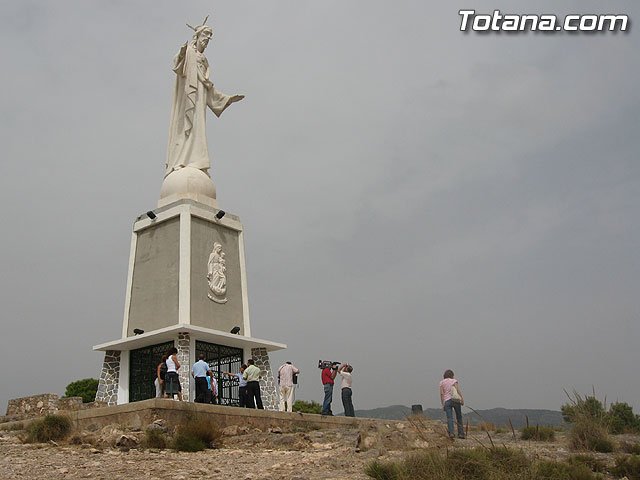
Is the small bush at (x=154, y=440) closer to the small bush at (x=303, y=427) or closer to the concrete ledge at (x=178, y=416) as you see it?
the concrete ledge at (x=178, y=416)

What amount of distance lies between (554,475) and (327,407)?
29.4ft

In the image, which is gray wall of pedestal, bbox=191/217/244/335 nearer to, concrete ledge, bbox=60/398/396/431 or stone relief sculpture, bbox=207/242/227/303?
stone relief sculpture, bbox=207/242/227/303

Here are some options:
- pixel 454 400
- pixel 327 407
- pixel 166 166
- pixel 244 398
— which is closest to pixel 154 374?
pixel 244 398

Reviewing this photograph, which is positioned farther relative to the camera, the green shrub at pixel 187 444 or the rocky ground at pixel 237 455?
the green shrub at pixel 187 444

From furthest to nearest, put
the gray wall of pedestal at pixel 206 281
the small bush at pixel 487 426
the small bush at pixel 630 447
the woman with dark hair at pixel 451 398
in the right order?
the gray wall of pedestal at pixel 206 281 < the woman with dark hair at pixel 451 398 < the small bush at pixel 630 447 < the small bush at pixel 487 426

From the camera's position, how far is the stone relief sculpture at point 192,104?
21.9m

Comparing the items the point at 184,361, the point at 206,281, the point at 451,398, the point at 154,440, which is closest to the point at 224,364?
the point at 184,361

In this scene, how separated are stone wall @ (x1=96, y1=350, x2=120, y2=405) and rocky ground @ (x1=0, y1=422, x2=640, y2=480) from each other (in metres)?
6.79

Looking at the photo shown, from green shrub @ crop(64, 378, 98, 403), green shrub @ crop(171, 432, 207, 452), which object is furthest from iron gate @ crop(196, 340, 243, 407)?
green shrub @ crop(64, 378, 98, 403)

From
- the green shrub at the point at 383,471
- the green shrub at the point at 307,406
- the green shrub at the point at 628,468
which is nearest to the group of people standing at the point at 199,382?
the green shrub at the point at 383,471

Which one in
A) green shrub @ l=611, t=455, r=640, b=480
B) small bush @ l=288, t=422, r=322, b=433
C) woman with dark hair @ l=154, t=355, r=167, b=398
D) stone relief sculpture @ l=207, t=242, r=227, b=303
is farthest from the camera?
stone relief sculpture @ l=207, t=242, r=227, b=303

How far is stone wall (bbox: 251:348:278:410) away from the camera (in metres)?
19.8

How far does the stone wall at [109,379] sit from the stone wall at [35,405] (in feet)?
4.86

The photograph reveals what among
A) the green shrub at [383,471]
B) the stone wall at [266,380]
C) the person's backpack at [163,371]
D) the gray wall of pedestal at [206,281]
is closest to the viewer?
the green shrub at [383,471]
